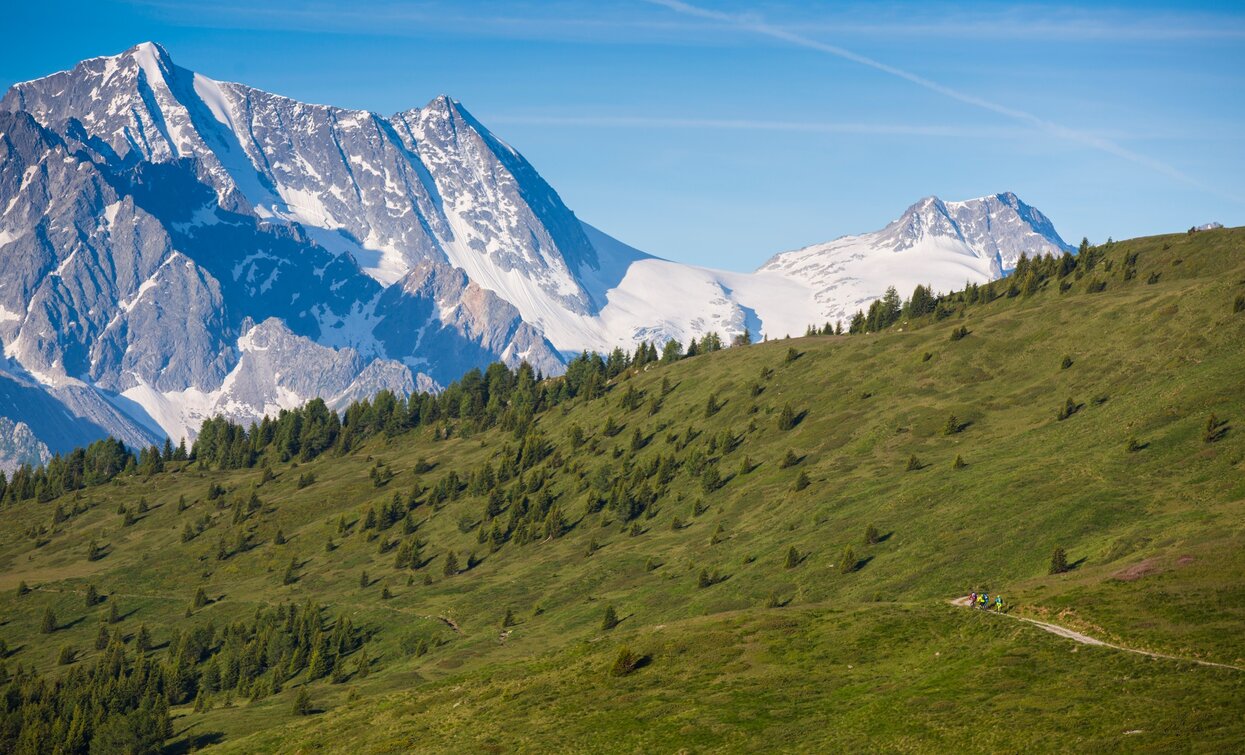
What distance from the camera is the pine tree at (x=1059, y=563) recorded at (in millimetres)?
109188

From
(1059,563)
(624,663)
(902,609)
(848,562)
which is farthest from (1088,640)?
(848,562)

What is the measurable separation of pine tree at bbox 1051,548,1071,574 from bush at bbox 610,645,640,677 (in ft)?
133

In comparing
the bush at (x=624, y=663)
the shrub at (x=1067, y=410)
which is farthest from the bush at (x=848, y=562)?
the shrub at (x=1067, y=410)

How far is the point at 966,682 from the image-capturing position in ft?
258

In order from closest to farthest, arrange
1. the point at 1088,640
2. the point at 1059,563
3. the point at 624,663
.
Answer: the point at 1088,640 < the point at 624,663 < the point at 1059,563

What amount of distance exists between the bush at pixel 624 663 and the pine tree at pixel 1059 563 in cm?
4041

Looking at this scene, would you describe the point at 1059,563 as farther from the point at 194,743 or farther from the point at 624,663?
the point at 194,743

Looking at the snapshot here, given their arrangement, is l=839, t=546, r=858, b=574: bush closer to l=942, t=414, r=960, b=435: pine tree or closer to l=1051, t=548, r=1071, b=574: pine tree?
l=1051, t=548, r=1071, b=574: pine tree

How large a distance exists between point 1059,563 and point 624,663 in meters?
42.4

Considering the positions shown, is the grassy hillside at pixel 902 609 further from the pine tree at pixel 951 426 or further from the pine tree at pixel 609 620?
the pine tree at pixel 609 620

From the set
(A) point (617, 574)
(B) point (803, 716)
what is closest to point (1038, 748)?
(B) point (803, 716)

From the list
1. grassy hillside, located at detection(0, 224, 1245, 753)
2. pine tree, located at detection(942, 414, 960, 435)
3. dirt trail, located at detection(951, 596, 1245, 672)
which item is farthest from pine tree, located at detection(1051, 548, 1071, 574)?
pine tree, located at detection(942, 414, 960, 435)

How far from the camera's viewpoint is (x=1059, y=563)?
359 feet

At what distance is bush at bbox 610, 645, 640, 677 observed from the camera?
98688 mm
